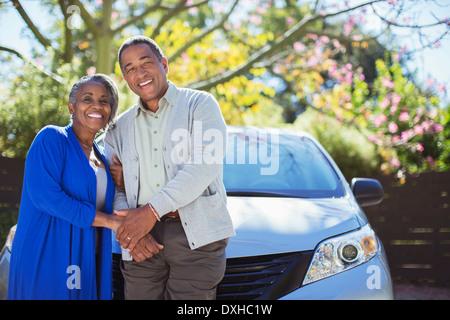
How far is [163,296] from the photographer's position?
2160 mm

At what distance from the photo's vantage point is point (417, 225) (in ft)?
19.6

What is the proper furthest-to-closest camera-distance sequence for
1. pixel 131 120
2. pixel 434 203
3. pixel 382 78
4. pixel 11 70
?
pixel 382 78
pixel 434 203
pixel 11 70
pixel 131 120

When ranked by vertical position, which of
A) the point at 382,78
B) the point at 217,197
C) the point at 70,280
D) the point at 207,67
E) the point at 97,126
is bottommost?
the point at 70,280

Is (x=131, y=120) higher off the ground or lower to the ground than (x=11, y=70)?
lower

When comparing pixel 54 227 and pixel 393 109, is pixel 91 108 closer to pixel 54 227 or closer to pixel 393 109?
pixel 54 227

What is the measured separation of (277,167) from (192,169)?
160cm

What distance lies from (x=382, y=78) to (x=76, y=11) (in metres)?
5.39

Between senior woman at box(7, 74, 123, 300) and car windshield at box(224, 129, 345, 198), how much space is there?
1129 millimetres

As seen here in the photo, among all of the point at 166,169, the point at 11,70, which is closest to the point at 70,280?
the point at 166,169

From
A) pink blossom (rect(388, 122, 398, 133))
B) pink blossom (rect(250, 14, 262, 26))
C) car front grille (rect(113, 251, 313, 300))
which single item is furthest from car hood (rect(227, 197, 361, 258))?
pink blossom (rect(250, 14, 262, 26))

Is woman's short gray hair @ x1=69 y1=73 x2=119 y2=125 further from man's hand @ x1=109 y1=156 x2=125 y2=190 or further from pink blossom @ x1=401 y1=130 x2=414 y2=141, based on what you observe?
pink blossom @ x1=401 y1=130 x2=414 y2=141

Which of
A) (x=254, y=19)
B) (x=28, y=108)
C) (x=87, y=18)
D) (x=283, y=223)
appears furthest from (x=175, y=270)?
(x=254, y=19)

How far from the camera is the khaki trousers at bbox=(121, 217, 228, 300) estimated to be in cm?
206
